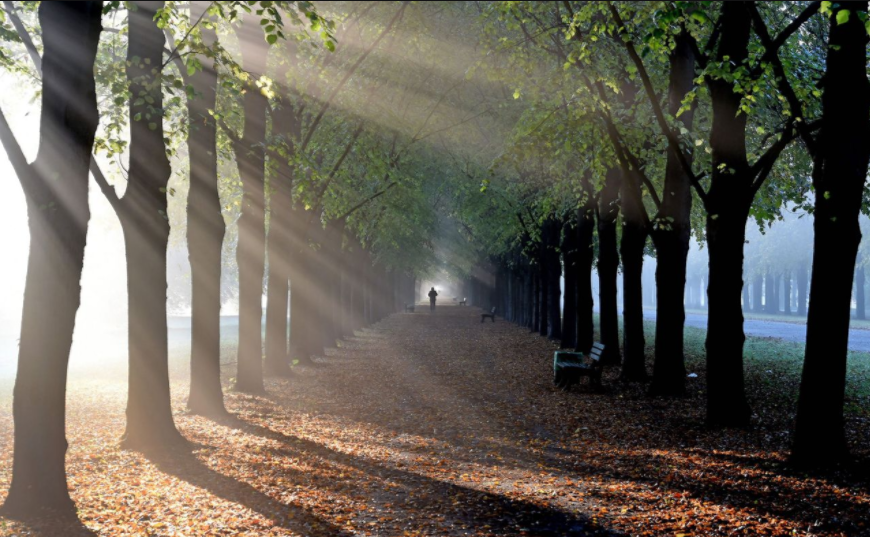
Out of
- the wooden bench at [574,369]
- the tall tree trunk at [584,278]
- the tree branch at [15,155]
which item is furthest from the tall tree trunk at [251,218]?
the tall tree trunk at [584,278]

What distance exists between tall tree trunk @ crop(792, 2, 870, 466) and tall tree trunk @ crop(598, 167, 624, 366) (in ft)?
36.1

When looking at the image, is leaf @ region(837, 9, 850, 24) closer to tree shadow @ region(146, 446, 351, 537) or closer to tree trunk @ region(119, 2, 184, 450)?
tree shadow @ region(146, 446, 351, 537)

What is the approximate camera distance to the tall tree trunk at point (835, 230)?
8.25 meters

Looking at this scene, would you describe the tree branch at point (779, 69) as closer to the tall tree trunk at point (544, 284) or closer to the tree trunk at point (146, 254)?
the tree trunk at point (146, 254)

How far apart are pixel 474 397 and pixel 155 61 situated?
30.8ft

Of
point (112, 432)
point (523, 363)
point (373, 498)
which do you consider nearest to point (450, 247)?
point (523, 363)

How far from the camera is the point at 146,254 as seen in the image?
32.3ft

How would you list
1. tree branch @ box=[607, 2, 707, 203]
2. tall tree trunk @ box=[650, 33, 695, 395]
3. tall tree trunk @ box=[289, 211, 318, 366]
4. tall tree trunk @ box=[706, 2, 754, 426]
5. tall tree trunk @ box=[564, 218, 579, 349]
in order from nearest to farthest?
tall tree trunk @ box=[706, 2, 754, 426]
tree branch @ box=[607, 2, 707, 203]
tall tree trunk @ box=[650, 33, 695, 395]
tall tree trunk @ box=[289, 211, 318, 366]
tall tree trunk @ box=[564, 218, 579, 349]

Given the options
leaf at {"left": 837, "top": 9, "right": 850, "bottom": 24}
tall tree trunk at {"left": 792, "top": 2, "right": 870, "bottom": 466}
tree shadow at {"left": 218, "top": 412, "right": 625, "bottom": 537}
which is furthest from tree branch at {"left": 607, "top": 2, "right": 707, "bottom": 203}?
tree shadow at {"left": 218, "top": 412, "right": 625, "bottom": 537}

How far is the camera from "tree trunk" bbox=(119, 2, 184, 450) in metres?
9.45

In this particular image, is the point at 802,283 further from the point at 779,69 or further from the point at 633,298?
the point at 779,69

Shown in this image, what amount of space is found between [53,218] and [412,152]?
57.1 ft

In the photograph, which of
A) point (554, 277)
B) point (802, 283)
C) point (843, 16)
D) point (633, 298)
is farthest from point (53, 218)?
point (802, 283)

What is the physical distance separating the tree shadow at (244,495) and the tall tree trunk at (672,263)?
9116 mm
